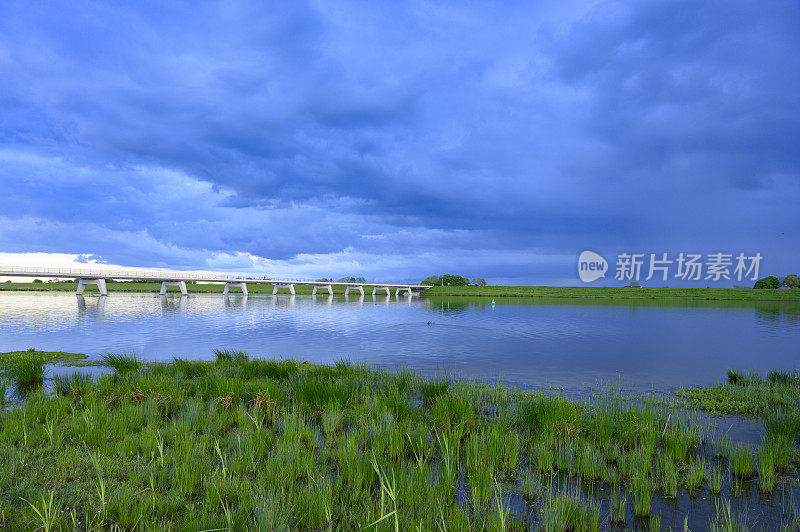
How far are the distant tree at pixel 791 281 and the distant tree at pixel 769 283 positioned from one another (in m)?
2.67

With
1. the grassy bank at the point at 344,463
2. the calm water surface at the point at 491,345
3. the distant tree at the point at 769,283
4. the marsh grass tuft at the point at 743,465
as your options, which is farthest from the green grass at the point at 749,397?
the distant tree at the point at 769,283

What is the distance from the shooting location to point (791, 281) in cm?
14300

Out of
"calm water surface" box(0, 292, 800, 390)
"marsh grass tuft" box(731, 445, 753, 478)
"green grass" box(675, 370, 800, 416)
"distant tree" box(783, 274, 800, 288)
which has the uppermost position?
"distant tree" box(783, 274, 800, 288)

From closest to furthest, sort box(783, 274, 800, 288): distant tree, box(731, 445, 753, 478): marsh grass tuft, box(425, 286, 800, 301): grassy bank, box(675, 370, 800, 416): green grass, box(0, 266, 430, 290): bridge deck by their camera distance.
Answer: box(731, 445, 753, 478): marsh grass tuft, box(675, 370, 800, 416): green grass, box(0, 266, 430, 290): bridge deck, box(425, 286, 800, 301): grassy bank, box(783, 274, 800, 288): distant tree

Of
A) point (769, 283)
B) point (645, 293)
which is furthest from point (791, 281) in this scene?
point (645, 293)

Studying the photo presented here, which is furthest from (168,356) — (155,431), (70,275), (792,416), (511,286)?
(511,286)

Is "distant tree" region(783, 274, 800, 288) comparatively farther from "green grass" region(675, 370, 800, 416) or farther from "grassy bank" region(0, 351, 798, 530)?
"grassy bank" region(0, 351, 798, 530)

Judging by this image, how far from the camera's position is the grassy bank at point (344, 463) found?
15.9ft

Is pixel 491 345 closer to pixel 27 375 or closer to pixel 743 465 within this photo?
pixel 743 465

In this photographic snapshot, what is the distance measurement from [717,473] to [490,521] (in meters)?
4.48

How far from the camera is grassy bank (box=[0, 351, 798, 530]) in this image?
4852 mm

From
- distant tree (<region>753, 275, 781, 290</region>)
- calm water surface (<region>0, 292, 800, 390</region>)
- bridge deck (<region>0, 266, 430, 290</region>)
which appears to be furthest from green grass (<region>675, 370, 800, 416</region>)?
distant tree (<region>753, 275, 781, 290</region>)

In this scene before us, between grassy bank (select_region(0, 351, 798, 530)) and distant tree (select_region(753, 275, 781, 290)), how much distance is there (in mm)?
185603

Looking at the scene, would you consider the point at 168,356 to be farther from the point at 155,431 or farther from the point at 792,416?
the point at 792,416
